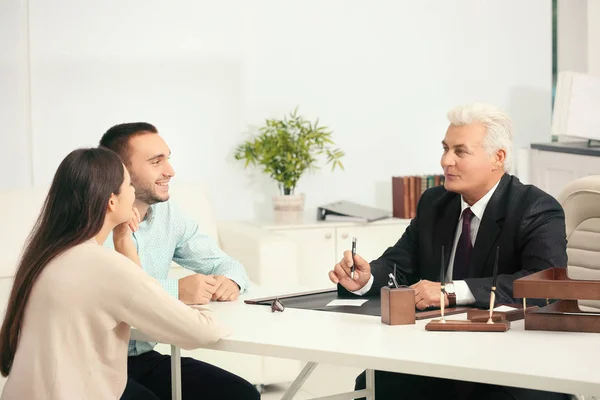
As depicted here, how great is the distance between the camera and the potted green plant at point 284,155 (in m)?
5.62

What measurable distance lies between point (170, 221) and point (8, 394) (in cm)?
108

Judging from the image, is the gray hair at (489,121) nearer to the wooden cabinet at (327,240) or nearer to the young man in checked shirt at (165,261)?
the young man in checked shirt at (165,261)

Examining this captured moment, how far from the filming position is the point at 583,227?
10.4 ft

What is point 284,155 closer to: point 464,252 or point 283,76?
point 283,76

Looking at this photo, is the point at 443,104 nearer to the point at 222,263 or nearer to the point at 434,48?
the point at 434,48

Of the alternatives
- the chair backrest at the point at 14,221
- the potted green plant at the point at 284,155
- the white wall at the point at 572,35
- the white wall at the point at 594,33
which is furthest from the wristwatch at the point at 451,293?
the white wall at the point at 572,35

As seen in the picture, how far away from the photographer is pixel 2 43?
5.34 metres

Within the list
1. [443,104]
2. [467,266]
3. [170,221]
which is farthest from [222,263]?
[443,104]

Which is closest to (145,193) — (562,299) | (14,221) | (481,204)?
(481,204)

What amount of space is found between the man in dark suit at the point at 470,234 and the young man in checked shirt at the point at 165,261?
0.42 m

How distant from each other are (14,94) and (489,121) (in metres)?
3.20

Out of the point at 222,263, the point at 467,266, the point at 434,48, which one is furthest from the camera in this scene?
the point at 434,48

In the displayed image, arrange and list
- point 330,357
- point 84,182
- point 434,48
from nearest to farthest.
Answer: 1. point 330,357
2. point 84,182
3. point 434,48

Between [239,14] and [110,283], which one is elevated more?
[239,14]
